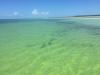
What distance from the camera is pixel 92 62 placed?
530cm

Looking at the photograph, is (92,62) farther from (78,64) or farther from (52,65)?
(52,65)

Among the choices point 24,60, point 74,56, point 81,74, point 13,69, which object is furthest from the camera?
point 74,56

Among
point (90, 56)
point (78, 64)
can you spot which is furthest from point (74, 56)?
point (78, 64)

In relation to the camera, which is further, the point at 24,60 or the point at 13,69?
the point at 24,60

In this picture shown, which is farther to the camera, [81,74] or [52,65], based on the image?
[52,65]

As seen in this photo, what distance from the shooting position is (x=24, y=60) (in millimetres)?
5492

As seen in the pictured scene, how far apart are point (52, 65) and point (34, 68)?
1.80 feet

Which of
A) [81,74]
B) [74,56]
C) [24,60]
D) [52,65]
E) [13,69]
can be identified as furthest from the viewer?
[74,56]

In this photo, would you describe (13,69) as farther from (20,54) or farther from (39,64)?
(20,54)

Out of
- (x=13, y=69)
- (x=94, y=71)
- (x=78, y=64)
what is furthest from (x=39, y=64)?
(x=94, y=71)

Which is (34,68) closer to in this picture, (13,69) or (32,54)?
(13,69)

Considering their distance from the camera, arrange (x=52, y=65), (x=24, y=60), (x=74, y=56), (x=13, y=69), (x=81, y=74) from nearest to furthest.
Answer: (x=81, y=74) → (x=13, y=69) → (x=52, y=65) → (x=24, y=60) → (x=74, y=56)

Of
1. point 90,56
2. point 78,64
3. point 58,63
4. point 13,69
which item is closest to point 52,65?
point 58,63

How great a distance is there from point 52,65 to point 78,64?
729mm
